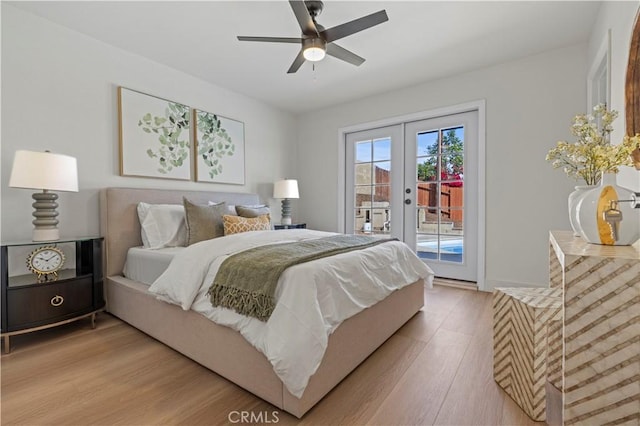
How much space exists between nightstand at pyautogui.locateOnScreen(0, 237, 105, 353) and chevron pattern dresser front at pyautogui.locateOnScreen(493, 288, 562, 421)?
9.61 feet

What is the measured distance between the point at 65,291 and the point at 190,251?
1.11 metres

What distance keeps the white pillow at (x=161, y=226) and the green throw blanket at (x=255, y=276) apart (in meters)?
1.23

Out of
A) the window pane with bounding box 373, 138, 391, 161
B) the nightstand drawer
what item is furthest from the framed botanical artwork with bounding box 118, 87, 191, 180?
the window pane with bounding box 373, 138, 391, 161

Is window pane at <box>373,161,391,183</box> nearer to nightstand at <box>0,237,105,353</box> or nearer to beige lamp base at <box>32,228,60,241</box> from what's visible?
nightstand at <box>0,237,105,353</box>

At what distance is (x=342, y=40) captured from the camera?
269cm

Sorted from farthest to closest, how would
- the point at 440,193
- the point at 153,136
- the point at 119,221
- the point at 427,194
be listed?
the point at 427,194 → the point at 440,193 → the point at 153,136 → the point at 119,221

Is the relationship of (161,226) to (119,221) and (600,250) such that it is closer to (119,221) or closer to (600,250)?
(119,221)

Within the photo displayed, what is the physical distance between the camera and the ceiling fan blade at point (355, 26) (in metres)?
1.86

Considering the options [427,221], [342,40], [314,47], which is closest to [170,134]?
[314,47]

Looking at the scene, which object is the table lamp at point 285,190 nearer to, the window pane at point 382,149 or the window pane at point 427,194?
the window pane at point 382,149

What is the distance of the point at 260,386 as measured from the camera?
4.77 ft

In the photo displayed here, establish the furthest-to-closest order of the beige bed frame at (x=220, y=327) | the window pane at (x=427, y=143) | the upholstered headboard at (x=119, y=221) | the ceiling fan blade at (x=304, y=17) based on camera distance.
A: the window pane at (x=427, y=143)
the upholstered headboard at (x=119, y=221)
the ceiling fan blade at (x=304, y=17)
the beige bed frame at (x=220, y=327)

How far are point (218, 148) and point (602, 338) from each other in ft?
12.1

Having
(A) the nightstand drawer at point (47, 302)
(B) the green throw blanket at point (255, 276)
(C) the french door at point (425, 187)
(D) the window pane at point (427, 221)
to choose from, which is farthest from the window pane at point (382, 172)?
(A) the nightstand drawer at point (47, 302)
